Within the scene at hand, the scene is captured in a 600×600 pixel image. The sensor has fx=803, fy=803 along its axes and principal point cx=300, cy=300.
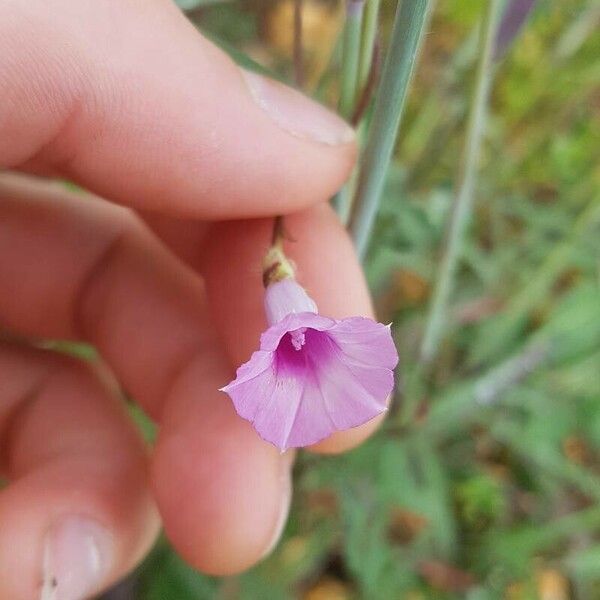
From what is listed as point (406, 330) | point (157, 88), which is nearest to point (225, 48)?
point (157, 88)

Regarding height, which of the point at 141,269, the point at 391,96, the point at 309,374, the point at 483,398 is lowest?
the point at 483,398

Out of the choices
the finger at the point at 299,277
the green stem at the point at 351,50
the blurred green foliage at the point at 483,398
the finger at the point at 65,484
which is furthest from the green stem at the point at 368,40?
the finger at the point at 65,484

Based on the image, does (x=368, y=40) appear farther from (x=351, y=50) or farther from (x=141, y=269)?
(x=141, y=269)

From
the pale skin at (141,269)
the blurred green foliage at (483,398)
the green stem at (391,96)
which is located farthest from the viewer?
the blurred green foliage at (483,398)

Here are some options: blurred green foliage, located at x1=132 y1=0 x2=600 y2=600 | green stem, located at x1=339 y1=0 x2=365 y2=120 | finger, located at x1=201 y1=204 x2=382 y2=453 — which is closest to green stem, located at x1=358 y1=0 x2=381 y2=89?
green stem, located at x1=339 y1=0 x2=365 y2=120

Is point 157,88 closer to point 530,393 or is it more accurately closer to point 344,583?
point 530,393

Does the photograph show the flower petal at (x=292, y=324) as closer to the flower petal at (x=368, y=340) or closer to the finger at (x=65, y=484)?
the flower petal at (x=368, y=340)

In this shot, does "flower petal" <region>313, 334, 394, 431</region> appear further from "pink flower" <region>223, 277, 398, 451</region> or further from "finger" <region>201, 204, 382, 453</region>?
"finger" <region>201, 204, 382, 453</region>

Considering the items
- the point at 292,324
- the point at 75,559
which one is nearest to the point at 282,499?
the point at 75,559
